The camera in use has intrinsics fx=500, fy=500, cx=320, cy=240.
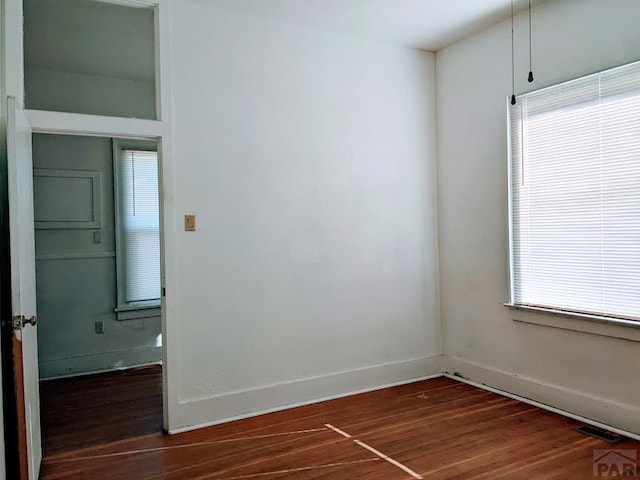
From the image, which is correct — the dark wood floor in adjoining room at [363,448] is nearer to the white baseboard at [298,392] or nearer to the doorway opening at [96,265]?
the white baseboard at [298,392]

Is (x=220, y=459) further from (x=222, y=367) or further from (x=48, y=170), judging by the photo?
(x=48, y=170)

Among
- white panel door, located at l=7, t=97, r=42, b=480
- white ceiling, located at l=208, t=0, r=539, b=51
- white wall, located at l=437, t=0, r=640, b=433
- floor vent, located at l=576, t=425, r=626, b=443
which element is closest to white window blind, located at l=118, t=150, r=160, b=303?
white ceiling, located at l=208, t=0, r=539, b=51

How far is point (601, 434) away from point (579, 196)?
1.52 m

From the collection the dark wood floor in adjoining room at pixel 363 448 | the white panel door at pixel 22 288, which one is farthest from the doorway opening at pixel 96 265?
the white panel door at pixel 22 288

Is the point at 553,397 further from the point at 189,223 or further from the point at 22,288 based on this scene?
the point at 22,288

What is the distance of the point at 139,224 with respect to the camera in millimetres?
5203

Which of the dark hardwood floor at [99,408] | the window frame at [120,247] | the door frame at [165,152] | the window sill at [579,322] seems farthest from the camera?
the window frame at [120,247]

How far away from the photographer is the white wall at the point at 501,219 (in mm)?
3160

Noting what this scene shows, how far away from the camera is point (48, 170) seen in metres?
4.73

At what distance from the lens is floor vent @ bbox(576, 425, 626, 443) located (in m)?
3.00

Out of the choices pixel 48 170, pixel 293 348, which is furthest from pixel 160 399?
pixel 48 170

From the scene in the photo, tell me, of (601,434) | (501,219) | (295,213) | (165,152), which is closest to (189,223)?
(165,152)

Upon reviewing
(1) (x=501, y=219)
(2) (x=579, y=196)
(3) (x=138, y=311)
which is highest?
(2) (x=579, y=196)

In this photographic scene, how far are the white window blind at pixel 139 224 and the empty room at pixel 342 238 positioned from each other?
38 cm
